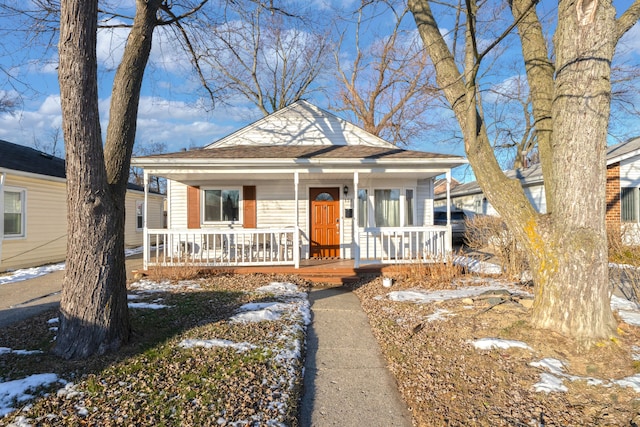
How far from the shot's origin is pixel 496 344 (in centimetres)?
386

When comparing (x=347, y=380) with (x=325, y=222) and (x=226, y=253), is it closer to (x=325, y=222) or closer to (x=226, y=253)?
(x=226, y=253)

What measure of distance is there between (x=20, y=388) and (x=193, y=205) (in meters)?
7.61

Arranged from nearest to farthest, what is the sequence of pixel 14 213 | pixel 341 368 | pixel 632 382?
pixel 632 382
pixel 341 368
pixel 14 213

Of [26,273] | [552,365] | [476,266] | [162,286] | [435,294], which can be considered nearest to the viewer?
[552,365]

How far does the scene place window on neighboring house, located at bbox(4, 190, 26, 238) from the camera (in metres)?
9.79

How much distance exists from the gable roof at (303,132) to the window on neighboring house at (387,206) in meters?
1.61

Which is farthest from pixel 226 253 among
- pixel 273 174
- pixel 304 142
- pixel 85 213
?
pixel 85 213

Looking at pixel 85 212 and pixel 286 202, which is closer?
pixel 85 212

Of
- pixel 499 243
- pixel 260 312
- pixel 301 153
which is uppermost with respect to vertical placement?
pixel 301 153

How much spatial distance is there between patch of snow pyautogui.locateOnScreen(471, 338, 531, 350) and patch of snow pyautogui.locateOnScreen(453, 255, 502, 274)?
437 centimetres

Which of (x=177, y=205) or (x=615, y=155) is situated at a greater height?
(x=615, y=155)

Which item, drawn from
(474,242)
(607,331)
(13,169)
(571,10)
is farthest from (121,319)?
(13,169)

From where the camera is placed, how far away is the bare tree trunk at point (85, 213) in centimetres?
342

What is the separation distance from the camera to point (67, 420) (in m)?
2.42
